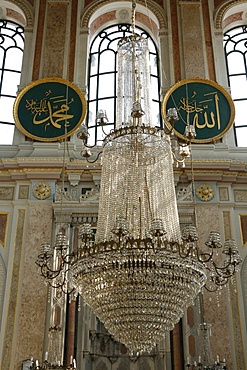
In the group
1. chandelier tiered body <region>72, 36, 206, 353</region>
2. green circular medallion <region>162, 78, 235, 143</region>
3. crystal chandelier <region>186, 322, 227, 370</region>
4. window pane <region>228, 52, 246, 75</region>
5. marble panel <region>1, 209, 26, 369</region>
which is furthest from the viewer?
window pane <region>228, 52, 246, 75</region>

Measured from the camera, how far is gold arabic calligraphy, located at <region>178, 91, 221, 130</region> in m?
8.41

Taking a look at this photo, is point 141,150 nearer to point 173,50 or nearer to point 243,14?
point 173,50

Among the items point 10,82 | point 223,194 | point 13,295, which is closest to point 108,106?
point 10,82

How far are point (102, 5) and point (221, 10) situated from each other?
216 centimetres

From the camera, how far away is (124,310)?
4.34 m

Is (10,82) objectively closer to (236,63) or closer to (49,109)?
(49,109)

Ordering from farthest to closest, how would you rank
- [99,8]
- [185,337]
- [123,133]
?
[99,8] < [185,337] < [123,133]

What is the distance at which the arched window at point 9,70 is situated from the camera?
898cm

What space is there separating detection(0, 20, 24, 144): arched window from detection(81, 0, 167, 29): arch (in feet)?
3.93

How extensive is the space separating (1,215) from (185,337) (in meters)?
3.03

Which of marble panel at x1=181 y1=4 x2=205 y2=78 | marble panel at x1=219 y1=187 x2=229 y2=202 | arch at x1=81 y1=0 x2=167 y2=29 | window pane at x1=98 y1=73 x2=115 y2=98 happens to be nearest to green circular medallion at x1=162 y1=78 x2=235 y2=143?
marble panel at x1=181 y1=4 x2=205 y2=78

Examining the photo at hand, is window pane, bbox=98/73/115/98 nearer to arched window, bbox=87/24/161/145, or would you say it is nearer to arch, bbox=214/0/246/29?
arched window, bbox=87/24/161/145

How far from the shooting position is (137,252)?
4301 millimetres

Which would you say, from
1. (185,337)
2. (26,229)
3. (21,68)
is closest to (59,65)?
(21,68)
